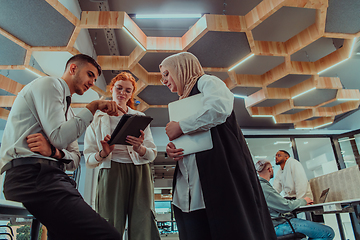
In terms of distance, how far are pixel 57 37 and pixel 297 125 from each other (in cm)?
631

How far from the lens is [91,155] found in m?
1.63

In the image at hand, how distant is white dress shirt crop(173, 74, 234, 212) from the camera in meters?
1.12

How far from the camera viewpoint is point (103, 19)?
111 inches

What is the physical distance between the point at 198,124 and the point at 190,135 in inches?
3.7

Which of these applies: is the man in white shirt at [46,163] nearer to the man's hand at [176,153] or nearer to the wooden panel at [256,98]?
the man's hand at [176,153]

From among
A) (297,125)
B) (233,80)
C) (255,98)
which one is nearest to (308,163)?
(297,125)

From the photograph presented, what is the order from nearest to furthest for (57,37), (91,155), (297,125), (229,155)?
(229,155)
(91,155)
(57,37)
(297,125)

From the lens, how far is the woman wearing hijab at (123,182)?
1462 millimetres

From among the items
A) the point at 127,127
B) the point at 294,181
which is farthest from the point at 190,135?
the point at 294,181

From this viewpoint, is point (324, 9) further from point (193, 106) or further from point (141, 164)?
point (141, 164)

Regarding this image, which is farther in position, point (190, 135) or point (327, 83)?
point (327, 83)

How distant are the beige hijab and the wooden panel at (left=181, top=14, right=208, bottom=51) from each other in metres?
1.72

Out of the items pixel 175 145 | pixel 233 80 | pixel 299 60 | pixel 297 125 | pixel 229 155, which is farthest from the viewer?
pixel 297 125

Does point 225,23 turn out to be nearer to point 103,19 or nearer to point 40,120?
point 103,19
